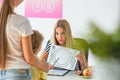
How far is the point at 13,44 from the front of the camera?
1.83 m

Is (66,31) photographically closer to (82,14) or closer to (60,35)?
(60,35)

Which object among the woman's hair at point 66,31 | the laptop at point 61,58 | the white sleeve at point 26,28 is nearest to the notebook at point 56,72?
the laptop at point 61,58

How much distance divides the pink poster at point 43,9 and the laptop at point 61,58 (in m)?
0.21

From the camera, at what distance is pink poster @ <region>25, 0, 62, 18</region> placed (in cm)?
196

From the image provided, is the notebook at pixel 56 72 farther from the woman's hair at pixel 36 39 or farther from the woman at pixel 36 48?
the woman's hair at pixel 36 39

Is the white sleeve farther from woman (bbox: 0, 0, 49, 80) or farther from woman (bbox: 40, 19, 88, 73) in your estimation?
woman (bbox: 40, 19, 88, 73)

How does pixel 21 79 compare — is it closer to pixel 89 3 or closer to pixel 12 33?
pixel 12 33

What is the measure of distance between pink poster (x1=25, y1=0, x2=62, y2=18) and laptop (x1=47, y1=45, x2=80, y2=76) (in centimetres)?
21

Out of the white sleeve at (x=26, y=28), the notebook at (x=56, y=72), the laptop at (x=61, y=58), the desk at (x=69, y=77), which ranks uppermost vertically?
the white sleeve at (x=26, y=28)

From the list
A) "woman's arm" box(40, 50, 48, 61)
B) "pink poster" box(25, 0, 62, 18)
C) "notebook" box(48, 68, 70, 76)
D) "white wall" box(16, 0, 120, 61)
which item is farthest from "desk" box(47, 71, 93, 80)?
"pink poster" box(25, 0, 62, 18)

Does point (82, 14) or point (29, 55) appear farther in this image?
point (82, 14)

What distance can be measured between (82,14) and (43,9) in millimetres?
251

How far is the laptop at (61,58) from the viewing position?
6.45 feet

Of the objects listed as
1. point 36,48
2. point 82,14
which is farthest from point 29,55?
point 82,14
